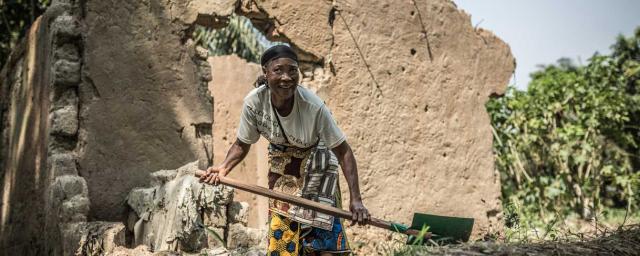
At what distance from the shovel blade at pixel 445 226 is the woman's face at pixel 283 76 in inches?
40.9

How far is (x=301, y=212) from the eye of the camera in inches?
145

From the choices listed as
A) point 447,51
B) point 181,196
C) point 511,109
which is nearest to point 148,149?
point 181,196

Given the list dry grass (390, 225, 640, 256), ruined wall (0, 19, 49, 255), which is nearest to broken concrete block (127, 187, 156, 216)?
ruined wall (0, 19, 49, 255)

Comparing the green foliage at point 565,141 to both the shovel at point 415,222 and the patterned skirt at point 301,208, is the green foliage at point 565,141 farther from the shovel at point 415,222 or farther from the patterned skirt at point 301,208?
the patterned skirt at point 301,208

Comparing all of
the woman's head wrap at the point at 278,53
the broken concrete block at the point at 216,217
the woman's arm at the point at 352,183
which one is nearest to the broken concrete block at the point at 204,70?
the broken concrete block at the point at 216,217

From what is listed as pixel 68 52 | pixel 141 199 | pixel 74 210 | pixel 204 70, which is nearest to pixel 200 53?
pixel 204 70

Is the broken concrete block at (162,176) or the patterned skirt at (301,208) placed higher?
the broken concrete block at (162,176)

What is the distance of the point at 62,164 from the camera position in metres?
4.88

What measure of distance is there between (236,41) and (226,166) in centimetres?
813

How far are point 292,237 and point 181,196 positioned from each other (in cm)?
109

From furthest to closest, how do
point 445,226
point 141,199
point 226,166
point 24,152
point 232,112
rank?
point 232,112
point 24,152
point 141,199
point 445,226
point 226,166

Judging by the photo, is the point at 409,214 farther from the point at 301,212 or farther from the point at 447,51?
the point at 301,212

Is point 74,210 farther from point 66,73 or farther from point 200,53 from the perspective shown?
point 200,53

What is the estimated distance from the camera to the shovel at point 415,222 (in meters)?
3.64
